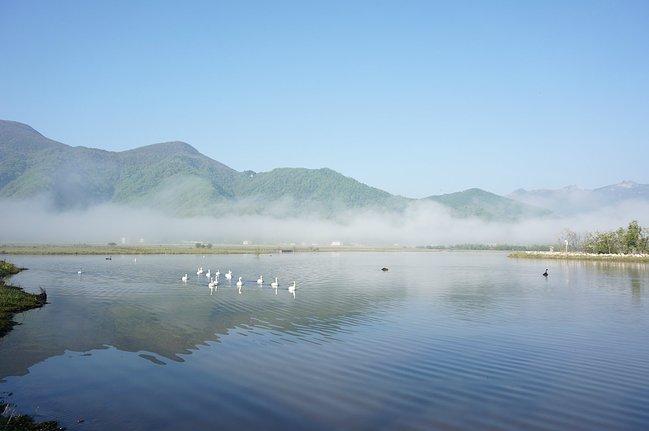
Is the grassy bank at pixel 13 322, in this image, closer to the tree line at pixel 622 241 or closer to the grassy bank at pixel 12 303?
the grassy bank at pixel 12 303

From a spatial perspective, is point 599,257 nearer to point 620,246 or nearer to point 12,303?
point 620,246

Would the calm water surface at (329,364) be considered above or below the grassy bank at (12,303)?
below

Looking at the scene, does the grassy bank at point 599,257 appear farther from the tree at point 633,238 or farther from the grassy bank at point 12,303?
the grassy bank at point 12,303

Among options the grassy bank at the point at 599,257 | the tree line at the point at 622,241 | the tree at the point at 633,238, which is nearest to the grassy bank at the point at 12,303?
the grassy bank at the point at 599,257

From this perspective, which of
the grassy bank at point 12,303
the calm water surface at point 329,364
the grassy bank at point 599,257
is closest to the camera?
the calm water surface at point 329,364

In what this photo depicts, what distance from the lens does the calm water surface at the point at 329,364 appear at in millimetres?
13719

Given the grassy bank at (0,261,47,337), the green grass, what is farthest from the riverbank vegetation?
the green grass

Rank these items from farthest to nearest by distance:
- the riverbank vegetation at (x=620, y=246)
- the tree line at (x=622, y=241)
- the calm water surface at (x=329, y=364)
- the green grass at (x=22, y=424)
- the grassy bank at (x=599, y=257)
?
the tree line at (x=622, y=241) → the riverbank vegetation at (x=620, y=246) → the grassy bank at (x=599, y=257) → the calm water surface at (x=329, y=364) → the green grass at (x=22, y=424)

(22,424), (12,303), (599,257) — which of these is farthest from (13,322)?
(599,257)

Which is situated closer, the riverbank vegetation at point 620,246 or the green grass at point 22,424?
the green grass at point 22,424

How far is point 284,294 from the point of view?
42906 mm

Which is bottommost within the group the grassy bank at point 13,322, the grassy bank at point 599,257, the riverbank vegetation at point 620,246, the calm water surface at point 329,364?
the calm water surface at point 329,364

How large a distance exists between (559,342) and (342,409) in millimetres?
14833

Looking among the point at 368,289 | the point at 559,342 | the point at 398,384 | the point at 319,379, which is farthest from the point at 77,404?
the point at 368,289
